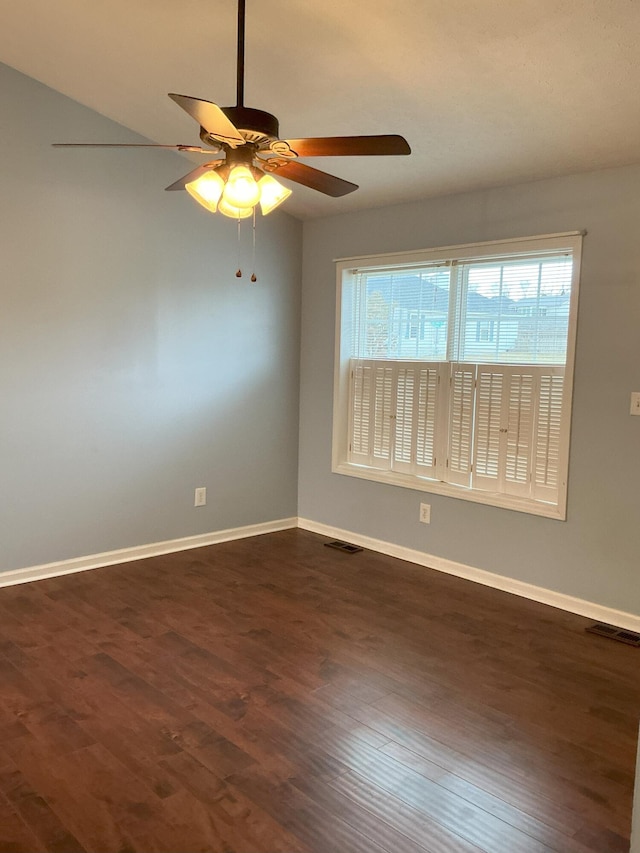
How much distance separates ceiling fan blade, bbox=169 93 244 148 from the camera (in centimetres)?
186

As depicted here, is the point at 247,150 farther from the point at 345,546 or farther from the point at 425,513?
the point at 345,546

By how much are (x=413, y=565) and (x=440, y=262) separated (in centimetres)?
190

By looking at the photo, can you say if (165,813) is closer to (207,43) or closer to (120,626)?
(120,626)

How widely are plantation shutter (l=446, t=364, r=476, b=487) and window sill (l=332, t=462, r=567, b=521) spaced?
0.24ft

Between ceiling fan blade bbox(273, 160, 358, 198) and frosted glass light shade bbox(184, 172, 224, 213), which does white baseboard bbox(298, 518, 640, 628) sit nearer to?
ceiling fan blade bbox(273, 160, 358, 198)

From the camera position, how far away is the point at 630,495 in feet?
11.1

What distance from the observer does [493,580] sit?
3961 millimetres

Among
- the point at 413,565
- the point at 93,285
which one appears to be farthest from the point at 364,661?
the point at 93,285

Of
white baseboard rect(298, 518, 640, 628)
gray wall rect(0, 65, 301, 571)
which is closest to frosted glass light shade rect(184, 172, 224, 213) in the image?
gray wall rect(0, 65, 301, 571)

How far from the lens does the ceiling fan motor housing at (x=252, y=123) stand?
6.78 feet

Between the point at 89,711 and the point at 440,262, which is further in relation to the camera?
the point at 440,262

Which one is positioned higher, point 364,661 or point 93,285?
point 93,285

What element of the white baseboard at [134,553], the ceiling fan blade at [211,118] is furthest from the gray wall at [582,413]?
the ceiling fan blade at [211,118]

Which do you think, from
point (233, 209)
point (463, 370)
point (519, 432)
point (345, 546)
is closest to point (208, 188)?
point (233, 209)
